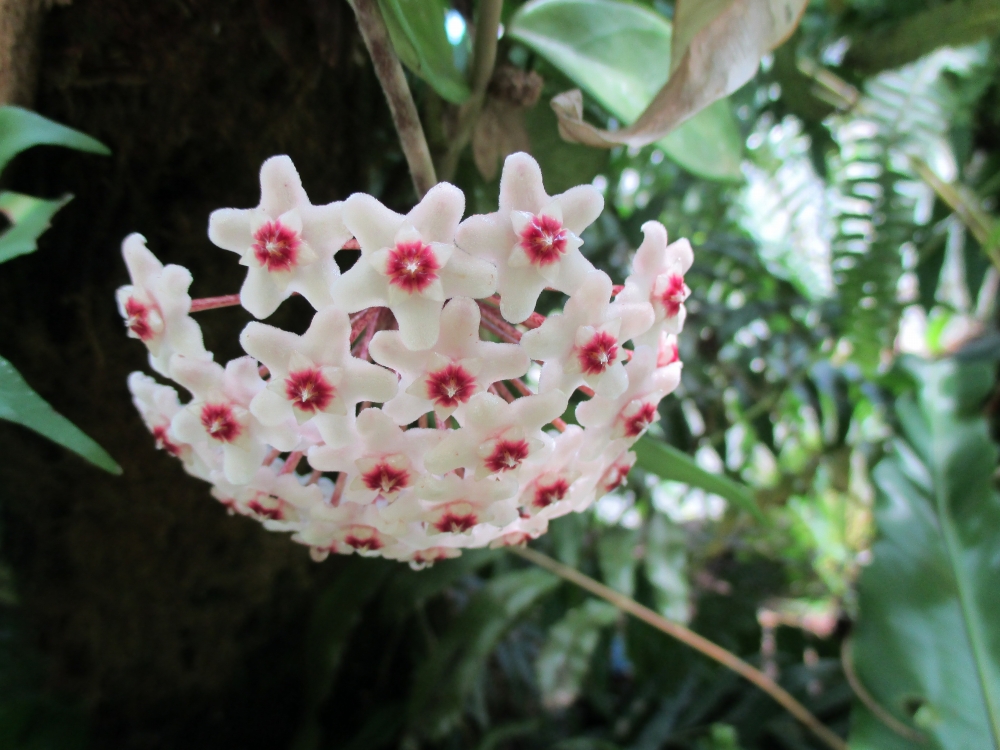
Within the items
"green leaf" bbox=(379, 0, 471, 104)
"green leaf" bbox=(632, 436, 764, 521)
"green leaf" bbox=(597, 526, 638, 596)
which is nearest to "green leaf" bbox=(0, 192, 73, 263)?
"green leaf" bbox=(379, 0, 471, 104)

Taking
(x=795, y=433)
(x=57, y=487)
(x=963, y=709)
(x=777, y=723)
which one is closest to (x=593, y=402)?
(x=57, y=487)

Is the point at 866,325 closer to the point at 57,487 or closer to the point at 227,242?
the point at 227,242

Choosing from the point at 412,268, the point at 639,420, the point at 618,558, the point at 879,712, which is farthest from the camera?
the point at 618,558

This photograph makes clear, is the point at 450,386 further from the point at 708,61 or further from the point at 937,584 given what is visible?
the point at 937,584

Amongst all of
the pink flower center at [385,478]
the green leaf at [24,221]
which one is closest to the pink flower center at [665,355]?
the pink flower center at [385,478]

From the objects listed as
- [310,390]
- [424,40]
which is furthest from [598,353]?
[424,40]
